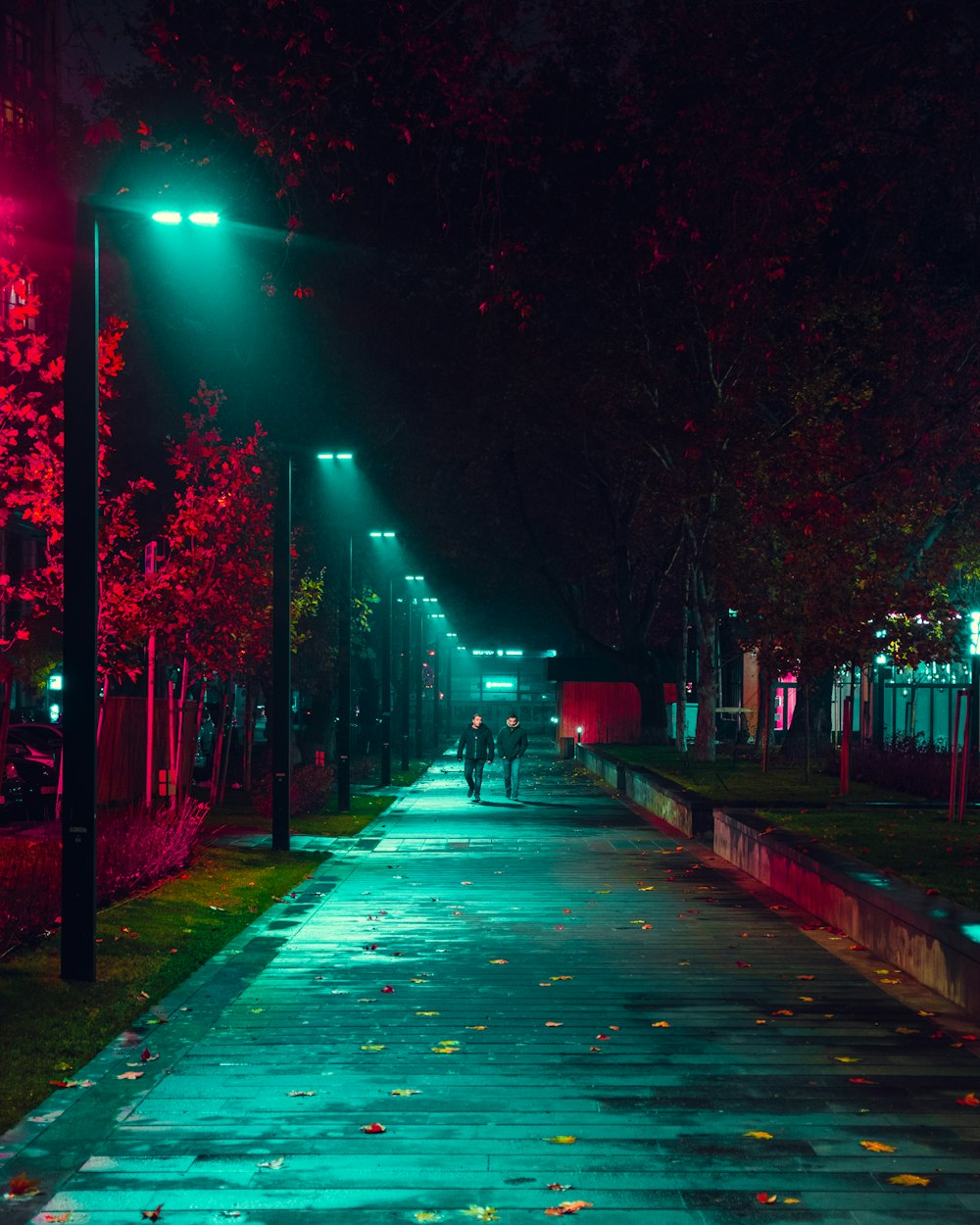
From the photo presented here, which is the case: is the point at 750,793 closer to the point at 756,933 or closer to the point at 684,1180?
the point at 756,933

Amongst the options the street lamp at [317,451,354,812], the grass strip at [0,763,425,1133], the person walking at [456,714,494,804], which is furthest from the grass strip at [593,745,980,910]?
the street lamp at [317,451,354,812]

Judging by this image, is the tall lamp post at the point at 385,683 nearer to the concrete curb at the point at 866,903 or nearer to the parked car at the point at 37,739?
the parked car at the point at 37,739

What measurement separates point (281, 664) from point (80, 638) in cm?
1117

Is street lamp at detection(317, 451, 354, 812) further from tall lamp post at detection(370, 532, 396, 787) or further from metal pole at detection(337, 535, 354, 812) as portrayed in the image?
tall lamp post at detection(370, 532, 396, 787)

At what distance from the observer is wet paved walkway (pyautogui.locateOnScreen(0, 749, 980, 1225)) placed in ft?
21.4

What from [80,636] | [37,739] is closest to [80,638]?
[80,636]

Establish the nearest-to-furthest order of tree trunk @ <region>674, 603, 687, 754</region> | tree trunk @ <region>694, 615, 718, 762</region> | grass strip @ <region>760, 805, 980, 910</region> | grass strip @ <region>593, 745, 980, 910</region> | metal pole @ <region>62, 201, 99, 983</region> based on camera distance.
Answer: metal pole @ <region>62, 201, 99, 983</region>
grass strip @ <region>760, 805, 980, 910</region>
grass strip @ <region>593, 745, 980, 910</region>
tree trunk @ <region>694, 615, 718, 762</region>
tree trunk @ <region>674, 603, 687, 754</region>

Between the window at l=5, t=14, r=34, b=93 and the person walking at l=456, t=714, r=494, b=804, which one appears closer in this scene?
the person walking at l=456, t=714, r=494, b=804

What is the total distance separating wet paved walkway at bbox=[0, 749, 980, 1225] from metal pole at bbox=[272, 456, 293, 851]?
723 cm

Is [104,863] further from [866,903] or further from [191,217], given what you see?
[866,903]

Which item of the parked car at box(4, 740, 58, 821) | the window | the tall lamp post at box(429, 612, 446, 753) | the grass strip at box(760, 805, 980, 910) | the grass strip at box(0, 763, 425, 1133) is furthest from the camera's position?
the tall lamp post at box(429, 612, 446, 753)

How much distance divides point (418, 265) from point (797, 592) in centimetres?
1641

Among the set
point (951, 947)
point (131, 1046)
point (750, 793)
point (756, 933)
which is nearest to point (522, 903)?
point (756, 933)

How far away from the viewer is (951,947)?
35.4 feet
